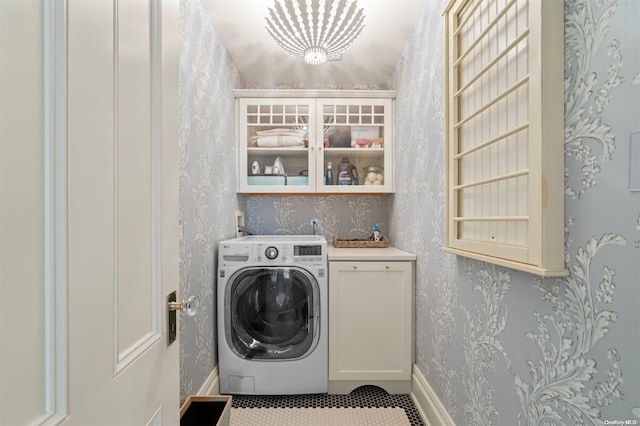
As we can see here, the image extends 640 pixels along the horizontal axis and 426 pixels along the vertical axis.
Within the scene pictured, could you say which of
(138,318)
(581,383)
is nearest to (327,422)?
(581,383)

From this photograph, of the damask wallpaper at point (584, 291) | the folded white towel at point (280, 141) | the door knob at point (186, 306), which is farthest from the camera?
the folded white towel at point (280, 141)

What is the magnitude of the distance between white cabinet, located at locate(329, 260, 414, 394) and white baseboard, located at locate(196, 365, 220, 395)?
2.34 ft

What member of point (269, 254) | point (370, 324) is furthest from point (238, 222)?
point (370, 324)

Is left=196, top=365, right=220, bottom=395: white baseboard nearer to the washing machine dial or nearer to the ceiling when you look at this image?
the washing machine dial

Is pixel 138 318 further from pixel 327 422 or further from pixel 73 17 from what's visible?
pixel 327 422

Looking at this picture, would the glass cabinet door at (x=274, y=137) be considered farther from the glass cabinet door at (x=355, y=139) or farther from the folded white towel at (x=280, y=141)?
the glass cabinet door at (x=355, y=139)

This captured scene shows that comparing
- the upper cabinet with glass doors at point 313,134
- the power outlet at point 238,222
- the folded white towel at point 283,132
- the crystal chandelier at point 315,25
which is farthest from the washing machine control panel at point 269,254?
the crystal chandelier at point 315,25

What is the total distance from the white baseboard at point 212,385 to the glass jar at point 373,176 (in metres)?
1.72

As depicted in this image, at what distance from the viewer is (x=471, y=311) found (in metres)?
1.30

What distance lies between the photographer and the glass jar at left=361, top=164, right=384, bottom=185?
2633 millimetres

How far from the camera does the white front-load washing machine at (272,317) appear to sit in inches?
80.8

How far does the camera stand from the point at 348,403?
2.00 meters

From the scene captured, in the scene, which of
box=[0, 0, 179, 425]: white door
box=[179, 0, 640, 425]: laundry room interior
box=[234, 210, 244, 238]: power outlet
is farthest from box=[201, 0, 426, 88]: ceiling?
box=[0, 0, 179, 425]: white door

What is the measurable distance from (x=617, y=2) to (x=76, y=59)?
102 cm
